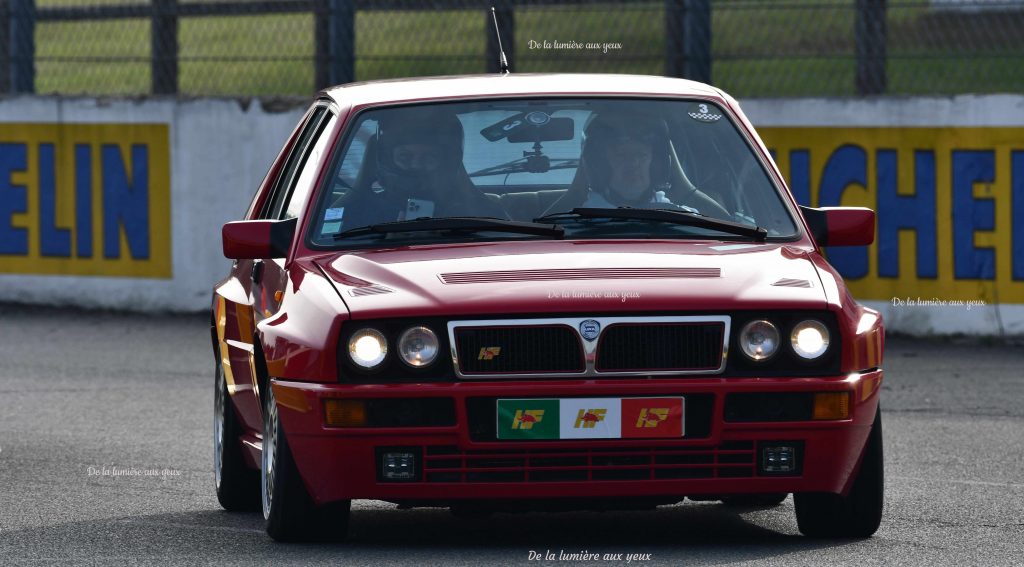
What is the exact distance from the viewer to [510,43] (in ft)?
50.5

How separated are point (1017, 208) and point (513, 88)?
7.45 meters

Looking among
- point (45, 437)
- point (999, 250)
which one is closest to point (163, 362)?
point (45, 437)

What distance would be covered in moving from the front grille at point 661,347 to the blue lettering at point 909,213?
824cm

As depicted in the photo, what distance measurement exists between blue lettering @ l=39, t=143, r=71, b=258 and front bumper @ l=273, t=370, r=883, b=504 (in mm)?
10420

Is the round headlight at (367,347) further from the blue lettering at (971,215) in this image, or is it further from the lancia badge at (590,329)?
the blue lettering at (971,215)

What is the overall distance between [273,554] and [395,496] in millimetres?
489

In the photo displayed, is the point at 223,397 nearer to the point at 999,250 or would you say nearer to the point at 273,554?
the point at 273,554

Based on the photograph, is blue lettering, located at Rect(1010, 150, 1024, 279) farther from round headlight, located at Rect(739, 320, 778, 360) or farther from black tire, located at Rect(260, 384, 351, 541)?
black tire, located at Rect(260, 384, 351, 541)

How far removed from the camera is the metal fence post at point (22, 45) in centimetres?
1673

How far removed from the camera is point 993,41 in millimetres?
14227

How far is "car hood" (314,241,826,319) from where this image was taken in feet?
19.7

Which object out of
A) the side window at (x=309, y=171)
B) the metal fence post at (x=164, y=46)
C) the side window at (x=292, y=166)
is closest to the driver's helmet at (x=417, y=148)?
the side window at (x=309, y=171)

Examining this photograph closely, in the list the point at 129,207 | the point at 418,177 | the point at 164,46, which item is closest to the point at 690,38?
the point at 164,46

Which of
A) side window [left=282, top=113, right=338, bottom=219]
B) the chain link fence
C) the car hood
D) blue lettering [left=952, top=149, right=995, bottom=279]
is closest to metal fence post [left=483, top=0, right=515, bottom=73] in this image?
the chain link fence
